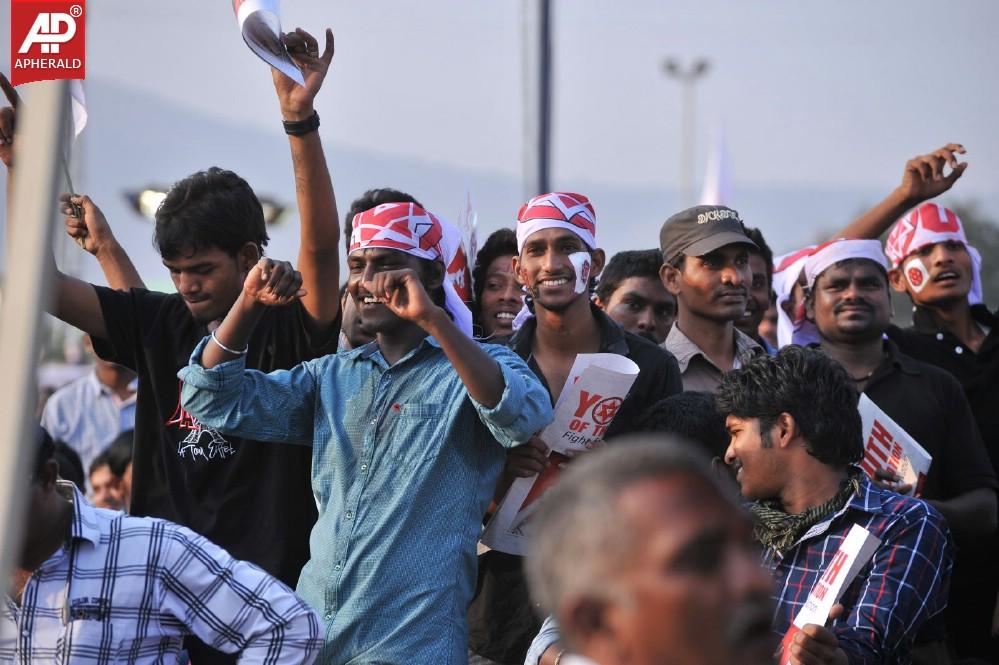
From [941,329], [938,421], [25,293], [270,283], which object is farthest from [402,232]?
[941,329]

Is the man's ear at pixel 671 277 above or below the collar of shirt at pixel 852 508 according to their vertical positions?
above

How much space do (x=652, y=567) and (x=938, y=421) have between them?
3.65 metres

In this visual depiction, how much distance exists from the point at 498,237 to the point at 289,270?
2.27 m

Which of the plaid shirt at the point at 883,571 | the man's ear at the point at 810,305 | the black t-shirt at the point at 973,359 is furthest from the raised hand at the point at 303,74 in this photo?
the black t-shirt at the point at 973,359

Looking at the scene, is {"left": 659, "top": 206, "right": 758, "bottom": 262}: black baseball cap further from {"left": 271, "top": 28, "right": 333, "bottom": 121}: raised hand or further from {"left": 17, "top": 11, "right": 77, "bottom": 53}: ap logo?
{"left": 17, "top": 11, "right": 77, "bottom": 53}: ap logo

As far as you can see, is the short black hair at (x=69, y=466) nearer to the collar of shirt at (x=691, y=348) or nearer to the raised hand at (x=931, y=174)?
the collar of shirt at (x=691, y=348)

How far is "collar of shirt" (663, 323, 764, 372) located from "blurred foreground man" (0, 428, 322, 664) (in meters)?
2.54

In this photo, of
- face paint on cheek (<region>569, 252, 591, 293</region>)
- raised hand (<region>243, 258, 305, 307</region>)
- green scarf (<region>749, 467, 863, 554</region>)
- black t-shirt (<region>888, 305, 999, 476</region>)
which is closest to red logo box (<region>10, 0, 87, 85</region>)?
raised hand (<region>243, 258, 305, 307</region>)

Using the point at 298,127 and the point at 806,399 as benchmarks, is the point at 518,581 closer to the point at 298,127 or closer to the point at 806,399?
the point at 806,399

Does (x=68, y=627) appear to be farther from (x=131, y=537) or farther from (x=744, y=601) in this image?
(x=744, y=601)

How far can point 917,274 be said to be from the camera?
6.41 metres

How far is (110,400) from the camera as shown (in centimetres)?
874

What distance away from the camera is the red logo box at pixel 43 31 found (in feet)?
10.6

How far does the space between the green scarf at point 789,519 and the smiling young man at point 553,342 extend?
27.9 inches
